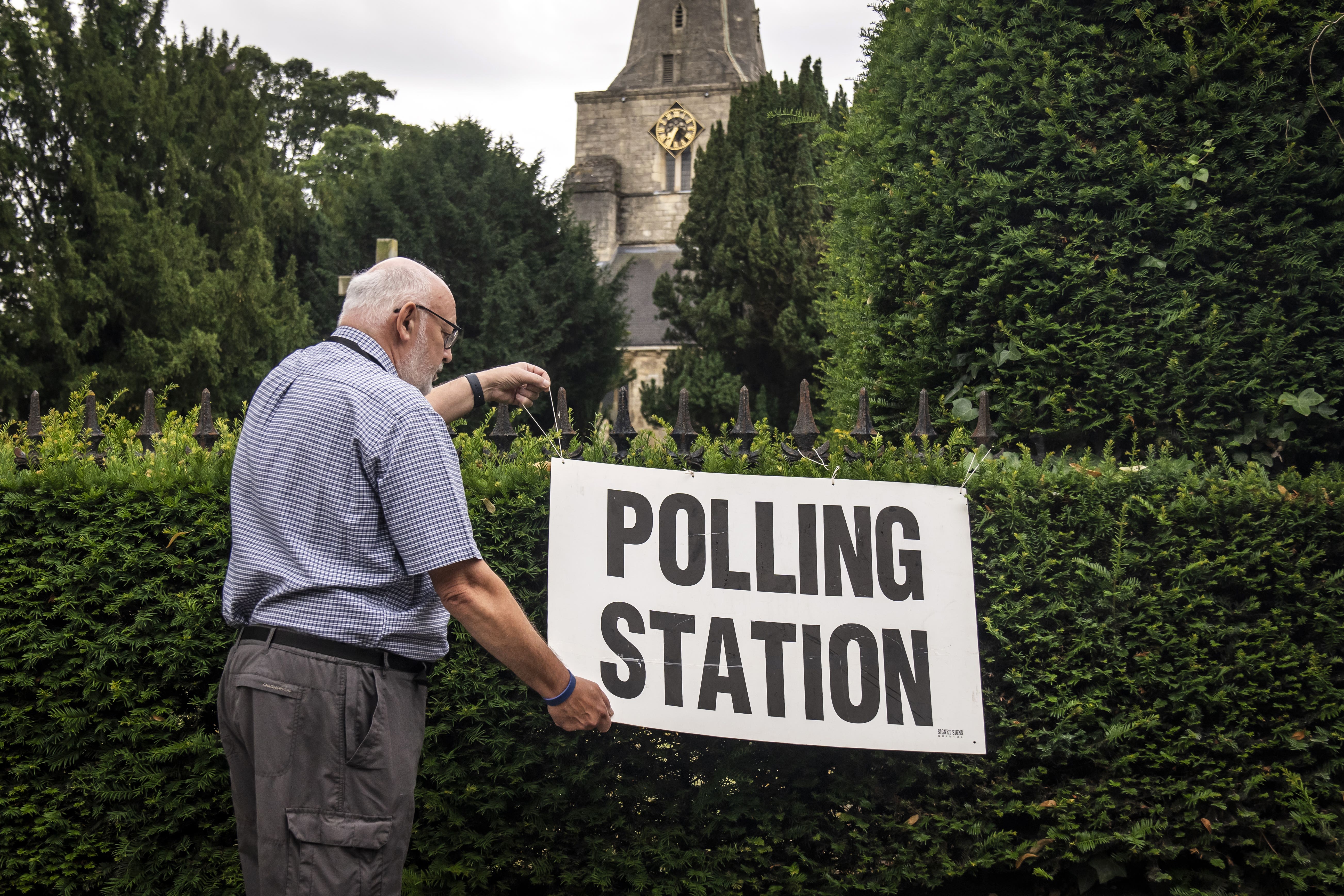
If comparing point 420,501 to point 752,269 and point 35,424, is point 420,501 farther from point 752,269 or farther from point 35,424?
point 752,269

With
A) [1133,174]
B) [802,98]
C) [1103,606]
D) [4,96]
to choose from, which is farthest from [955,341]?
[802,98]

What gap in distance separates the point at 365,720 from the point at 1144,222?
3289 mm

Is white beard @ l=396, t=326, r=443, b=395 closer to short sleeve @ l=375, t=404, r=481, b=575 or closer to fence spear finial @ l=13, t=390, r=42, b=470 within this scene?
short sleeve @ l=375, t=404, r=481, b=575

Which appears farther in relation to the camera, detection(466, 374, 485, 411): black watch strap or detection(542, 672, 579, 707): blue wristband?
detection(466, 374, 485, 411): black watch strap

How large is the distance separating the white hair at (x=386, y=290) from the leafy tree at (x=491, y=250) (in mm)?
17961

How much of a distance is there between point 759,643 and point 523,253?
21.1 metres

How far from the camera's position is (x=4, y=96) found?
1476cm

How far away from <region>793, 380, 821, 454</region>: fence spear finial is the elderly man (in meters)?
1.38

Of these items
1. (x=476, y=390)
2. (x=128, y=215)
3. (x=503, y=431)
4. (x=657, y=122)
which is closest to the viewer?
(x=476, y=390)

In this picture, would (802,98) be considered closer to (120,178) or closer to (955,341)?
(120,178)

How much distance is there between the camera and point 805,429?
3.45m

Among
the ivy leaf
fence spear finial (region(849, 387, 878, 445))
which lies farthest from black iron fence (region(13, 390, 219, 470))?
the ivy leaf

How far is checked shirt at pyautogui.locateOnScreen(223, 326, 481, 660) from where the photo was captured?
7.32ft

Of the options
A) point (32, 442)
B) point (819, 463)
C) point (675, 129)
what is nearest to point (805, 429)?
point (819, 463)
